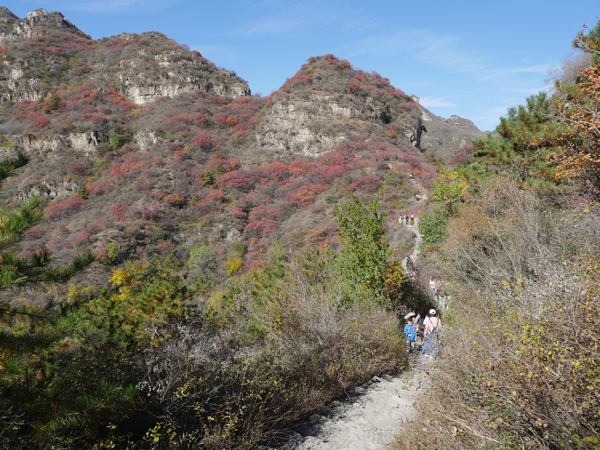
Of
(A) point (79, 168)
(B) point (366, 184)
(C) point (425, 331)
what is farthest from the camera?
(A) point (79, 168)

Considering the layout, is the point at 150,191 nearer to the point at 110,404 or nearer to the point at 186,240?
the point at 186,240

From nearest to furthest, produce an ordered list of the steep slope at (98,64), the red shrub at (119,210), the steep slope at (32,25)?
the red shrub at (119,210) → the steep slope at (98,64) → the steep slope at (32,25)

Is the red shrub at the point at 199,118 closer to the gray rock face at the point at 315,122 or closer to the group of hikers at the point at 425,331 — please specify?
the gray rock face at the point at 315,122

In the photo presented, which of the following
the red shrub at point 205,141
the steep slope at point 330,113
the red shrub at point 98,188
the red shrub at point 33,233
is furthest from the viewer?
the steep slope at point 330,113

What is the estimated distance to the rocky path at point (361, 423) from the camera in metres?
4.45

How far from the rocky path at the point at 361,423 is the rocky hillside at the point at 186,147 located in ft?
43.2

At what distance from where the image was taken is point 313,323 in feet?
21.8

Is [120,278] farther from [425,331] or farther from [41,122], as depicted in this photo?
[41,122]

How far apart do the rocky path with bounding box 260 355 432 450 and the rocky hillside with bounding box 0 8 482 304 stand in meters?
13.2

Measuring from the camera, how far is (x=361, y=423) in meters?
5.04

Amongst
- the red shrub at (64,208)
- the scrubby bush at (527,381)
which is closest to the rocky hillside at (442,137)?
the red shrub at (64,208)

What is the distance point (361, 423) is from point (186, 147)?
4167 cm

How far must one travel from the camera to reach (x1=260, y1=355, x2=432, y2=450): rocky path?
175 inches

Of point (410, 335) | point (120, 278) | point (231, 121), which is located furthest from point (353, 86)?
point (410, 335)
